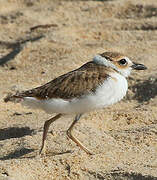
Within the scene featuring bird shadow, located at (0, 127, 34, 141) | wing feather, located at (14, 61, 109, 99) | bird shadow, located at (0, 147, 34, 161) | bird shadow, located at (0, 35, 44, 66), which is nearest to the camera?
wing feather, located at (14, 61, 109, 99)

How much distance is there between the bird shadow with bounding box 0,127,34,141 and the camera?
4.79 m

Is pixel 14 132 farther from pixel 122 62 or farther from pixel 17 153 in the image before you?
pixel 122 62

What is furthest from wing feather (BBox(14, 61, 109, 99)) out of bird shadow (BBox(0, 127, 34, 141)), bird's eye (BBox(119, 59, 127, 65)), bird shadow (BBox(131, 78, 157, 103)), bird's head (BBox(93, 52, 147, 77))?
bird shadow (BBox(131, 78, 157, 103))

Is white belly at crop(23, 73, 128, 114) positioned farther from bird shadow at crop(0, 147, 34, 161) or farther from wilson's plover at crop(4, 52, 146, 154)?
bird shadow at crop(0, 147, 34, 161)

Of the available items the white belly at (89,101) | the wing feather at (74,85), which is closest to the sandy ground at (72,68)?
the white belly at (89,101)

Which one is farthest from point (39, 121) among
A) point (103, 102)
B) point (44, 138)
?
point (103, 102)

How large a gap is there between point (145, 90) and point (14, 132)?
5.34 ft

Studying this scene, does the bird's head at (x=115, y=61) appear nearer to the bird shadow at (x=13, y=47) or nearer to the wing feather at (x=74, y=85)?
the wing feather at (x=74, y=85)

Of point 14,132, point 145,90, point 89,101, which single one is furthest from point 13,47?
point 89,101

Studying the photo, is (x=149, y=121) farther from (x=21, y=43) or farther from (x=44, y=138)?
(x=21, y=43)

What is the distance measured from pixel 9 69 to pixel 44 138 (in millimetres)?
2482

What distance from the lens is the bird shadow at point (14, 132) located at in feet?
15.7

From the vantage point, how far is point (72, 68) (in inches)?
245

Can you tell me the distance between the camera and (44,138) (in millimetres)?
4230
